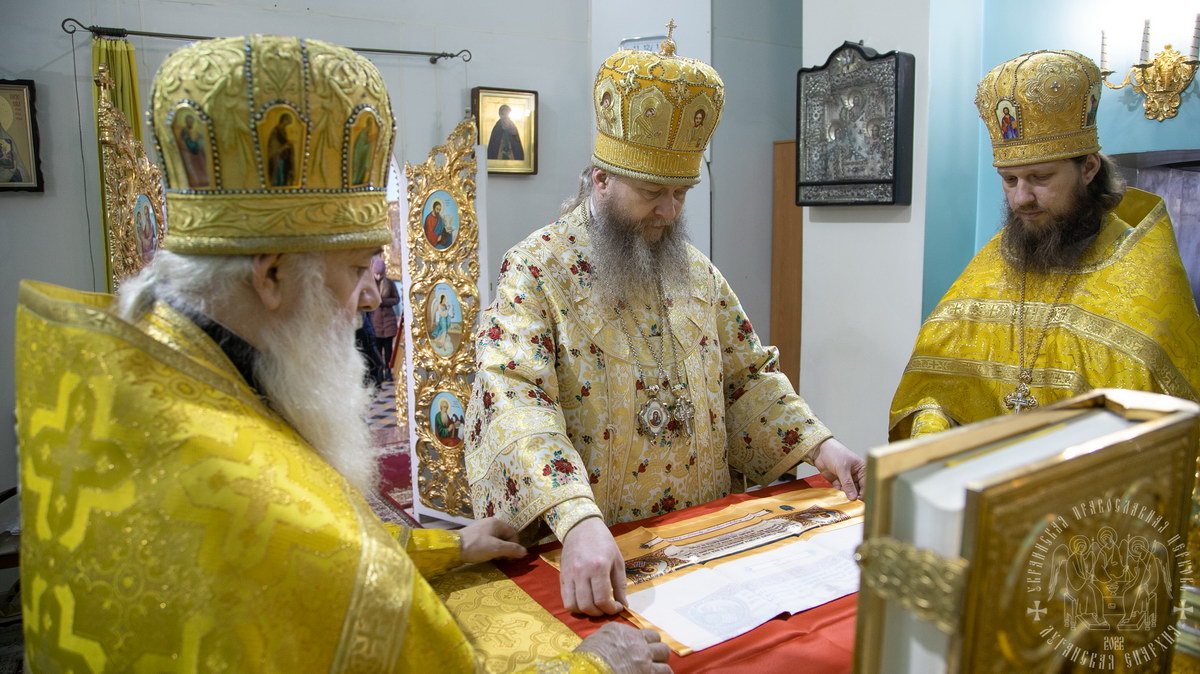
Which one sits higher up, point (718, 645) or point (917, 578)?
point (917, 578)

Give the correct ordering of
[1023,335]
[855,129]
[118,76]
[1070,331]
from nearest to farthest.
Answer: [1070,331] → [1023,335] → [855,129] → [118,76]

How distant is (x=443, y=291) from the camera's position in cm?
486

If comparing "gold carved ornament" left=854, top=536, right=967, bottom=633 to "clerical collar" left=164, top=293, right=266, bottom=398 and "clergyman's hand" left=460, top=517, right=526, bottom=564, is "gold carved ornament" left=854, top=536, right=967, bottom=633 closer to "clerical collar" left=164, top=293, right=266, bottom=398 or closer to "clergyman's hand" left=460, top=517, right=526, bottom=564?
"clerical collar" left=164, top=293, right=266, bottom=398

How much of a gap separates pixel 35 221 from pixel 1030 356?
604 centimetres

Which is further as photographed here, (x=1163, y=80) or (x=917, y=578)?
(x=1163, y=80)

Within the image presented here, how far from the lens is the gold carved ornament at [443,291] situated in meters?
4.73

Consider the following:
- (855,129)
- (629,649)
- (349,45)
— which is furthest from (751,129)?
(629,649)

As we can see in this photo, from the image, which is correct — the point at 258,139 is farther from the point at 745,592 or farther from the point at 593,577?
the point at 745,592

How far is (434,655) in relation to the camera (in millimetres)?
1118

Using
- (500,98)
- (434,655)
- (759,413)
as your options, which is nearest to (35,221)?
(500,98)

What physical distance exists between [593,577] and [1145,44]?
3.66m

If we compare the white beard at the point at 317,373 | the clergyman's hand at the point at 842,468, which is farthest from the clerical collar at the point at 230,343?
the clergyman's hand at the point at 842,468

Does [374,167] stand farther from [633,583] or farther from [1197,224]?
[1197,224]

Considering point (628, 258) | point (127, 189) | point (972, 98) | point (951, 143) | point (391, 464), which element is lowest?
point (391, 464)
